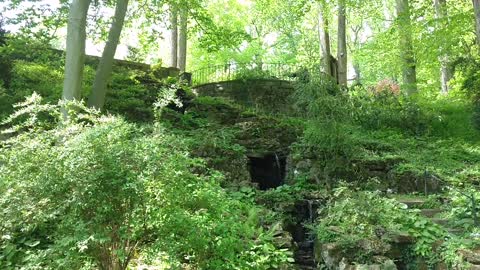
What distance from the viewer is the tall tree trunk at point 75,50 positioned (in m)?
8.27

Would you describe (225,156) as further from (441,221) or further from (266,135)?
(441,221)

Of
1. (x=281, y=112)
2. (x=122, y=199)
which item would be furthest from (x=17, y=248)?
(x=281, y=112)

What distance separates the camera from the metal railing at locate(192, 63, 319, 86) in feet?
48.9

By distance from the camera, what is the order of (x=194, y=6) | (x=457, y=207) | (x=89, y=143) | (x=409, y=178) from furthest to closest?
1. (x=194, y=6)
2. (x=409, y=178)
3. (x=457, y=207)
4. (x=89, y=143)

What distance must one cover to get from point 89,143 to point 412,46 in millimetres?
12930

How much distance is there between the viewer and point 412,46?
46.5 ft

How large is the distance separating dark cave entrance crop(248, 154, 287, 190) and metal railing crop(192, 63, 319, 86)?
3411 mm

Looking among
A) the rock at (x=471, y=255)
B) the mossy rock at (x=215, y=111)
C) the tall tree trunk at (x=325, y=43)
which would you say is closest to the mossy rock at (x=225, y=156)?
the mossy rock at (x=215, y=111)

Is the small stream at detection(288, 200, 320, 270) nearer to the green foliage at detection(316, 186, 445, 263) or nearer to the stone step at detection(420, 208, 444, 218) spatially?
the green foliage at detection(316, 186, 445, 263)

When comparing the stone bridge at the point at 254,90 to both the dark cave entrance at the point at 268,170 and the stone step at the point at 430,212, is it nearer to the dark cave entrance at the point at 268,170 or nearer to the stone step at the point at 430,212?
the dark cave entrance at the point at 268,170

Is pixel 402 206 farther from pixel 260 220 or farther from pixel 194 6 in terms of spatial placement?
pixel 194 6

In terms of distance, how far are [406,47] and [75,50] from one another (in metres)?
11.3

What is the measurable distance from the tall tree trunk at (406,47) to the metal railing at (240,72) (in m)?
3.71

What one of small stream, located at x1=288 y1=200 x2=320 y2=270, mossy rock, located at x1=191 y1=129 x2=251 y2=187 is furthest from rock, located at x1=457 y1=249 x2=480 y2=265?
mossy rock, located at x1=191 y1=129 x2=251 y2=187
